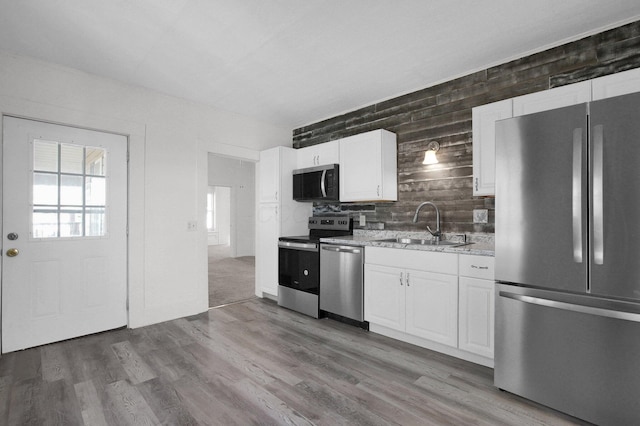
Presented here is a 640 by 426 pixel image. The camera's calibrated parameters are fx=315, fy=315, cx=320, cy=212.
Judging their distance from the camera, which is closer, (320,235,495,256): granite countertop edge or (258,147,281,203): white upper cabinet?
(320,235,495,256): granite countertop edge

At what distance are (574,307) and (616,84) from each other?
151 centimetres

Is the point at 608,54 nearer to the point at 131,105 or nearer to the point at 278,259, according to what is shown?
the point at 278,259

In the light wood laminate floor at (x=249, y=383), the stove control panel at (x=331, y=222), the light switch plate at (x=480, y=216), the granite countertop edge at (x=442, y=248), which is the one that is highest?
the light switch plate at (x=480, y=216)

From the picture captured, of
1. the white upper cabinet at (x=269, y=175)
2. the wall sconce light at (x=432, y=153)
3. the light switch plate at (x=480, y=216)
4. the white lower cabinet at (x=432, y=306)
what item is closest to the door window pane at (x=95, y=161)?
the white upper cabinet at (x=269, y=175)

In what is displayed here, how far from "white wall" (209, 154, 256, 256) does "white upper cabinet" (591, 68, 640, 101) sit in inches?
312

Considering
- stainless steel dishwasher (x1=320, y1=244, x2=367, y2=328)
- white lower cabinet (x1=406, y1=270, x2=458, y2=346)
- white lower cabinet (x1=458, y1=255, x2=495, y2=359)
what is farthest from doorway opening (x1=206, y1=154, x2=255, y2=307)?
white lower cabinet (x1=458, y1=255, x2=495, y2=359)

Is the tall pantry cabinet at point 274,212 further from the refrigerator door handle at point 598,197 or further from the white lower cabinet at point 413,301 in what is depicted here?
the refrigerator door handle at point 598,197

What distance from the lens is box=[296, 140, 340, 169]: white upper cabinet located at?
3930 millimetres

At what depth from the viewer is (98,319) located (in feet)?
10.3

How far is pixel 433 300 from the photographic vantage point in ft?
8.70

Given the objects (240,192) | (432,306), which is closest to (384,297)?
(432,306)

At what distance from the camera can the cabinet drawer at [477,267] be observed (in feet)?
7.71

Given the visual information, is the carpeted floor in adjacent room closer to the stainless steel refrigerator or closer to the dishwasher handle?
the dishwasher handle

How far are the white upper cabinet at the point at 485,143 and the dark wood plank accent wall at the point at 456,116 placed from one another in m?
0.27
